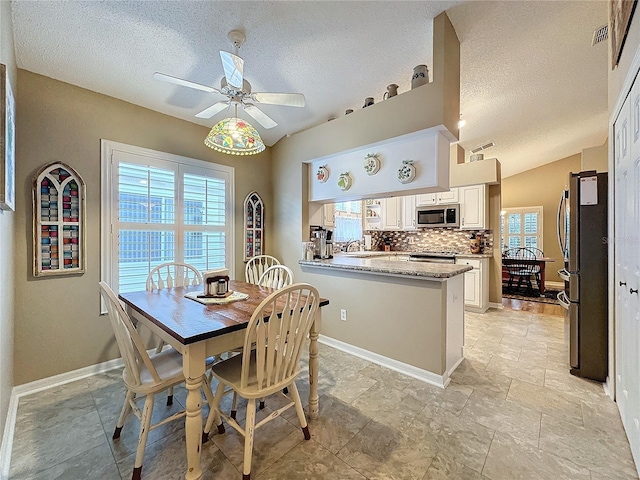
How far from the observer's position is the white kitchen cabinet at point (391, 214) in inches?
218

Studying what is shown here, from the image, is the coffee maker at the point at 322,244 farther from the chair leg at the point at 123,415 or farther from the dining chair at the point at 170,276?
the chair leg at the point at 123,415

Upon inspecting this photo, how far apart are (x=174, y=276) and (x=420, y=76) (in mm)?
3125

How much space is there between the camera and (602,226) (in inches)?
91.7

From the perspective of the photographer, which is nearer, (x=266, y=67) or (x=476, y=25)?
(x=476, y=25)

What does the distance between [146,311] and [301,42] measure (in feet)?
7.44

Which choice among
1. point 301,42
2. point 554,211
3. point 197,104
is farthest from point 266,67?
point 554,211

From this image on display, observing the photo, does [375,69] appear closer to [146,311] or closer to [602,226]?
[602,226]

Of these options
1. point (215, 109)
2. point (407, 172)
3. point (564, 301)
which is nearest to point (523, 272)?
point (564, 301)

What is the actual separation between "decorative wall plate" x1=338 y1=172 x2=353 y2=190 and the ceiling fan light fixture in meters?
1.22

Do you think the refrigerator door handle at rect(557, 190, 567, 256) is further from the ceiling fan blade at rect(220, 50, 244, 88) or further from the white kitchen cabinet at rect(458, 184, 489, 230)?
the ceiling fan blade at rect(220, 50, 244, 88)

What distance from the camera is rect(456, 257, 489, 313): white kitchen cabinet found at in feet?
14.5

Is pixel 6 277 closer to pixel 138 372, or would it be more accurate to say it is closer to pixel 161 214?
pixel 138 372

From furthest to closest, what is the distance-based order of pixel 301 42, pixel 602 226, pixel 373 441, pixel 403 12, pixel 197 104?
pixel 197 104 → pixel 602 226 → pixel 301 42 → pixel 403 12 → pixel 373 441

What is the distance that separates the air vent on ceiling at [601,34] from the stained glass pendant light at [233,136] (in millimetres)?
2965
